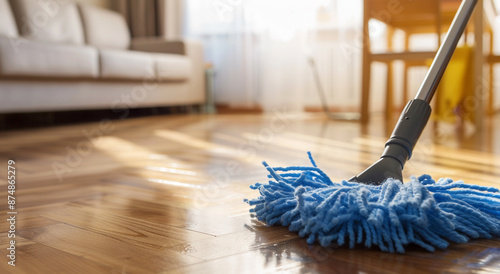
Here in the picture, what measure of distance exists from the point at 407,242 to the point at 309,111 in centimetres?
360

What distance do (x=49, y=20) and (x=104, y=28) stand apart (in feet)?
1.61

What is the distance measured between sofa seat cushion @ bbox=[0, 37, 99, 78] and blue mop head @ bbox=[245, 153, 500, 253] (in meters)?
2.05

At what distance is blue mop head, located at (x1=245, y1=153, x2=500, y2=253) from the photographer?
20.2 inches

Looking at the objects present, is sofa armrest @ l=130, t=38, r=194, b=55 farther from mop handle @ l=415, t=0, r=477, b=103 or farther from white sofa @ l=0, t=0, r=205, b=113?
mop handle @ l=415, t=0, r=477, b=103

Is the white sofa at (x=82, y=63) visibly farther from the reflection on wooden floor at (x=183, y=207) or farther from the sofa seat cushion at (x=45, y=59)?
the reflection on wooden floor at (x=183, y=207)

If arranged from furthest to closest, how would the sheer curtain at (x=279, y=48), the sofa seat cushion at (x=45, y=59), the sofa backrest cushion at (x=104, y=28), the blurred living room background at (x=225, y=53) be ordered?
the sheer curtain at (x=279, y=48) → the sofa backrest cushion at (x=104, y=28) → the blurred living room background at (x=225, y=53) → the sofa seat cushion at (x=45, y=59)

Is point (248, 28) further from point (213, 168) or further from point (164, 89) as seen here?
point (213, 168)

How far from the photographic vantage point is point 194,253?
1.73 ft

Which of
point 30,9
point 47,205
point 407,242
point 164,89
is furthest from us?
point 164,89

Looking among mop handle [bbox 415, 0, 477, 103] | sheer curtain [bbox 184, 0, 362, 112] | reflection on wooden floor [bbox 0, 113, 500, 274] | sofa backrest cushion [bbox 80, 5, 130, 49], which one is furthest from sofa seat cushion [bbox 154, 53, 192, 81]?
mop handle [bbox 415, 0, 477, 103]

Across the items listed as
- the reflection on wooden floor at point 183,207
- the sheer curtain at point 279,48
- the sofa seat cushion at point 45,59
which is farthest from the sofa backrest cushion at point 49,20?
the reflection on wooden floor at point 183,207

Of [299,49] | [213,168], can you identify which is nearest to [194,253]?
[213,168]

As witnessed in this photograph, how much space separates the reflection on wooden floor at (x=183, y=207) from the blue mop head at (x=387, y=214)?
0.01 m

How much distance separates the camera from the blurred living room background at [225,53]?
A: 286 centimetres
